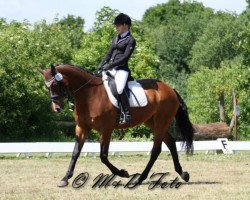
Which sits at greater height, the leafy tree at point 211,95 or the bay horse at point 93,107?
the bay horse at point 93,107

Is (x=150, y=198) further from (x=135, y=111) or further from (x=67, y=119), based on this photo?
(x=67, y=119)

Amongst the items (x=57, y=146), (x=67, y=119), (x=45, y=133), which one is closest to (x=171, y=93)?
(x=57, y=146)

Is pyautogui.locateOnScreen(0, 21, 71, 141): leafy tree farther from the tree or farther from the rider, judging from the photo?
the tree

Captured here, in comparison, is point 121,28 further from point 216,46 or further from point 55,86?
point 216,46

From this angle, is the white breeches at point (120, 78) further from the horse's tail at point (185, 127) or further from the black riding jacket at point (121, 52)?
the horse's tail at point (185, 127)

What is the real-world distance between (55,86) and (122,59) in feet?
4.71

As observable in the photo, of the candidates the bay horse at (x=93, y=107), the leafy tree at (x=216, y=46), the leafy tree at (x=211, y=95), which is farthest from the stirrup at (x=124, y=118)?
the leafy tree at (x=216, y=46)

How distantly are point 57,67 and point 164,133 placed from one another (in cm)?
280

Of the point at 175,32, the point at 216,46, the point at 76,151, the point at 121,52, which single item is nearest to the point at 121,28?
the point at 121,52

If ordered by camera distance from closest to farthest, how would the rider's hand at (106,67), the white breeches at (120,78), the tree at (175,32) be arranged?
the white breeches at (120,78)
the rider's hand at (106,67)
the tree at (175,32)

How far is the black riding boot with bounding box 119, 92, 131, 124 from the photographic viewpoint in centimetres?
1247

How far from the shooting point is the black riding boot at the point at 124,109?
12.5m

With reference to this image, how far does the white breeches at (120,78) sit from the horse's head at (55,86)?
105 centimetres

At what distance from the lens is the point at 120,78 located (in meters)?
12.5
